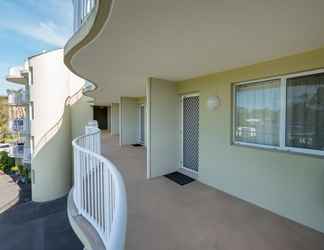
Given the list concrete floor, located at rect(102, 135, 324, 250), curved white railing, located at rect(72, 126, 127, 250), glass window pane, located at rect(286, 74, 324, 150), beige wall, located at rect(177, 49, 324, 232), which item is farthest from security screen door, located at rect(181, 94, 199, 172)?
curved white railing, located at rect(72, 126, 127, 250)

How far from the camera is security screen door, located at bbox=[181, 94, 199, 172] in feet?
13.5

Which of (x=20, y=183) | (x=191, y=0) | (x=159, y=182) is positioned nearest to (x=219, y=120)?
(x=159, y=182)

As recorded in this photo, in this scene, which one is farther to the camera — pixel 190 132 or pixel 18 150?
pixel 18 150

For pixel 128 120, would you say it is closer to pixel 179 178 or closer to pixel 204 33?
pixel 179 178

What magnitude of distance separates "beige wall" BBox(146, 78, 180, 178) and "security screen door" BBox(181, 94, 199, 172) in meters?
0.17

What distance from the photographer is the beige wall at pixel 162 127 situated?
12.9ft

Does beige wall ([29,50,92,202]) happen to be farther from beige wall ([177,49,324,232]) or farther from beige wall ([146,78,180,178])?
beige wall ([177,49,324,232])

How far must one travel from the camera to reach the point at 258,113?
9.80ft

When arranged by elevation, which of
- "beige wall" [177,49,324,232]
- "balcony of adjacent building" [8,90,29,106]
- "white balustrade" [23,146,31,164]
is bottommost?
"white balustrade" [23,146,31,164]

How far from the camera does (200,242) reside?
1.99 m

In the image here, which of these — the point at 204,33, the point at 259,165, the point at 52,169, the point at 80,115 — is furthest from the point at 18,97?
the point at 259,165

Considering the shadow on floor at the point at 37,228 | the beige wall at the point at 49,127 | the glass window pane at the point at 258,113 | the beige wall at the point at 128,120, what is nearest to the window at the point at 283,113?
the glass window pane at the point at 258,113

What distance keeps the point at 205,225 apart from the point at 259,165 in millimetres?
1399

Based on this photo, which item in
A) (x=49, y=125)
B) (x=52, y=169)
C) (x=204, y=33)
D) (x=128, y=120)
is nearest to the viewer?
(x=204, y=33)
